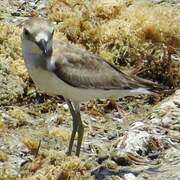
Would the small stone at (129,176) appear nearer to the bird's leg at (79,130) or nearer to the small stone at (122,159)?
the small stone at (122,159)

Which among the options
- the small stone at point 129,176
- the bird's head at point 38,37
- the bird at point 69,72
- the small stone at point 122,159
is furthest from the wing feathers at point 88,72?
the small stone at point 129,176

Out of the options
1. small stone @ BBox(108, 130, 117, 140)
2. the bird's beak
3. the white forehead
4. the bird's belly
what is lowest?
small stone @ BBox(108, 130, 117, 140)

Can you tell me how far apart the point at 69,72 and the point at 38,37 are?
16.5 inches

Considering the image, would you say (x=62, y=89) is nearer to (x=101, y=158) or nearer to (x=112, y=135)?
(x=101, y=158)

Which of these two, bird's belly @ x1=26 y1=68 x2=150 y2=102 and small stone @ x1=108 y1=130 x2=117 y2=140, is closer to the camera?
bird's belly @ x1=26 y1=68 x2=150 y2=102

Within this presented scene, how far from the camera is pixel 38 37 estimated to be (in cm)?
525

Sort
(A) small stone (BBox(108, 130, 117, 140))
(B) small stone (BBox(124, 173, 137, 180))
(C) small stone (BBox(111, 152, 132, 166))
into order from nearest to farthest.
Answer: (B) small stone (BBox(124, 173, 137, 180)), (C) small stone (BBox(111, 152, 132, 166)), (A) small stone (BBox(108, 130, 117, 140))

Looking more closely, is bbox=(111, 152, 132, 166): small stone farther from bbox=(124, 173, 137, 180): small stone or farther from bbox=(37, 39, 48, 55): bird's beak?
bbox=(37, 39, 48, 55): bird's beak

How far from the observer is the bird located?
5277 millimetres

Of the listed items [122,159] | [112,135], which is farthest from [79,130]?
[112,135]

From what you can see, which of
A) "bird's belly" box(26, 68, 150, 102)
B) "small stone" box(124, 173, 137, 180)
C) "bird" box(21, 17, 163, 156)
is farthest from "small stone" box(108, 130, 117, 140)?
"small stone" box(124, 173, 137, 180)

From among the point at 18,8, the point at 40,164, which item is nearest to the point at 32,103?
the point at 40,164

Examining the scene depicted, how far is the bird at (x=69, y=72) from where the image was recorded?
5277 millimetres

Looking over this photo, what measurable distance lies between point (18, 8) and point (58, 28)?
2.36 ft
